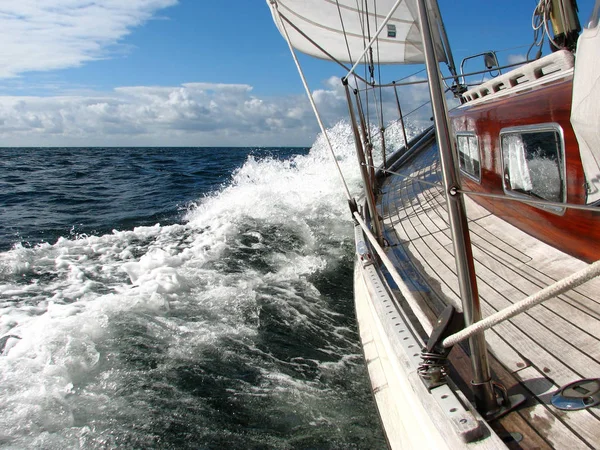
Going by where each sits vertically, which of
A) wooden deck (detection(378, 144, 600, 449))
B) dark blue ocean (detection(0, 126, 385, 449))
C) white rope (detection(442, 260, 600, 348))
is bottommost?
dark blue ocean (detection(0, 126, 385, 449))

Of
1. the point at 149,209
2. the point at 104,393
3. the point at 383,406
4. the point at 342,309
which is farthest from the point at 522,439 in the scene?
the point at 149,209

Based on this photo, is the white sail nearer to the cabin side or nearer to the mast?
the cabin side

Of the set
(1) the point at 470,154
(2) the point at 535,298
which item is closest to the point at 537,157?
(1) the point at 470,154

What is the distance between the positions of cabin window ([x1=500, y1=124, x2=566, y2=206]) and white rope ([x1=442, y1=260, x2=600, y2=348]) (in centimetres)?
175

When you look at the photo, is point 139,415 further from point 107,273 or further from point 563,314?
point 107,273

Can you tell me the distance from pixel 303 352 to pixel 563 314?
2232 millimetres

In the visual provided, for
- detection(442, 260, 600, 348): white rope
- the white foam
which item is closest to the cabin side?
detection(442, 260, 600, 348): white rope

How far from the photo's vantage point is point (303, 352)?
12.7 feet

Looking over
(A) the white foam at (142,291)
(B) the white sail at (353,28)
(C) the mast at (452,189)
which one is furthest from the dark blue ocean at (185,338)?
(B) the white sail at (353,28)

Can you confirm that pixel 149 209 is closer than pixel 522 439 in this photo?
No

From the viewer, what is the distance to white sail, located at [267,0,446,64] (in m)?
7.33

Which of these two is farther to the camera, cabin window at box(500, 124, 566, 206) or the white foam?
the white foam

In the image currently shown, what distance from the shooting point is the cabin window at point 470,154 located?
4.20m

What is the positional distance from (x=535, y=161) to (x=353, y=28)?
20.7 feet
